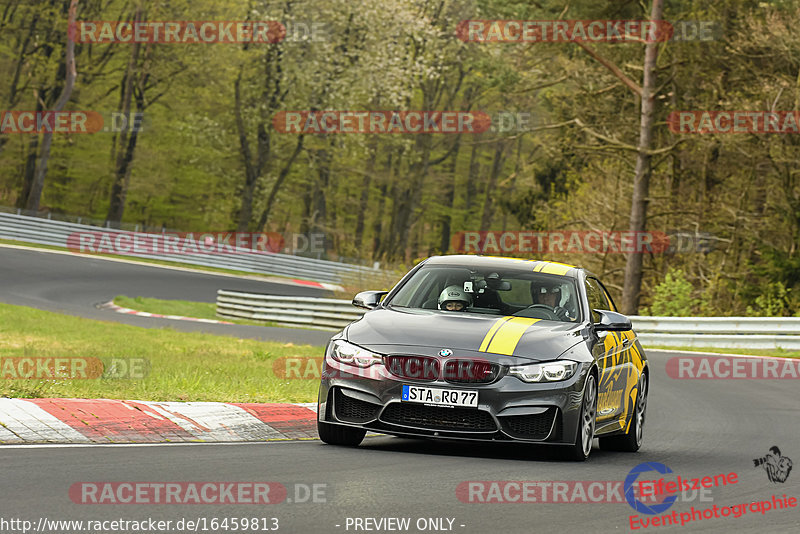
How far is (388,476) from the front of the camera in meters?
7.76

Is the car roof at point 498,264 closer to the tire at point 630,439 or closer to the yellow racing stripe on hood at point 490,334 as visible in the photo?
the yellow racing stripe on hood at point 490,334

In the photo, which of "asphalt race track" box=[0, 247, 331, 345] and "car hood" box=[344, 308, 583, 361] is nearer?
"car hood" box=[344, 308, 583, 361]

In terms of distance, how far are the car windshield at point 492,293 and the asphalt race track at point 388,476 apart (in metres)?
1.14

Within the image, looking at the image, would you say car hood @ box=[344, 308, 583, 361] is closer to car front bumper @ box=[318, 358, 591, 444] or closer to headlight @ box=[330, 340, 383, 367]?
headlight @ box=[330, 340, 383, 367]

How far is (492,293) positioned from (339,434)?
6.12ft

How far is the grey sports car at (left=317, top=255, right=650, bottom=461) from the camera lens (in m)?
8.55

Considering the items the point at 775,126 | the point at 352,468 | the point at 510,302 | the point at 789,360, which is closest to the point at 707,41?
the point at 775,126

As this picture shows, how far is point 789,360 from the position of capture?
2194cm

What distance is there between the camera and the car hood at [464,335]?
28.5 feet

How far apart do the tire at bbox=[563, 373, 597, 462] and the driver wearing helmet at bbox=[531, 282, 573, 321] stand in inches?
39.4

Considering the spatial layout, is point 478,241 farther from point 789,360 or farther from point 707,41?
point 789,360

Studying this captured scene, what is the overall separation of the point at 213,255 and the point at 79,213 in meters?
26.1

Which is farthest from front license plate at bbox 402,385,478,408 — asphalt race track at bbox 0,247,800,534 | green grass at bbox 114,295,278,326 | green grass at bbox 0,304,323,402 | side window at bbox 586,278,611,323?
green grass at bbox 114,295,278,326

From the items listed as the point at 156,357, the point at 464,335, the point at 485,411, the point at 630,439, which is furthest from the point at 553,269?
the point at 156,357
